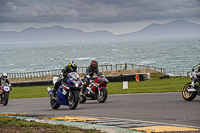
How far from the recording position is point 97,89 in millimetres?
14953

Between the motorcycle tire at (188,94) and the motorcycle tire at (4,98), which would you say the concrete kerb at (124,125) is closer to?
the motorcycle tire at (188,94)

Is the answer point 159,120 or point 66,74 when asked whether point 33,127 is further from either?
point 66,74

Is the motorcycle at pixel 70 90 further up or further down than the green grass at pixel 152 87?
further up

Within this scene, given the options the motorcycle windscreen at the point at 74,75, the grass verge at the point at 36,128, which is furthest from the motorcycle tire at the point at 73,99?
the grass verge at the point at 36,128

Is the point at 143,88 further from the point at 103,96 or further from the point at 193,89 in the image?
the point at 193,89

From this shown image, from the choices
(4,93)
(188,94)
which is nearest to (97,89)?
(188,94)

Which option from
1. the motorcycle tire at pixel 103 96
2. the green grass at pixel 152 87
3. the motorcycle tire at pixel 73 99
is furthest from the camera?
the green grass at pixel 152 87

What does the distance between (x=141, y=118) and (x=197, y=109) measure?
2499mm

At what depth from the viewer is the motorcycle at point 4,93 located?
17922 millimetres

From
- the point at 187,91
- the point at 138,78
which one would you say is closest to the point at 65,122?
the point at 187,91

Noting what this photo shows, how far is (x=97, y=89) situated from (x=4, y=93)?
5.93 m

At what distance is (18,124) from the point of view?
811 centimetres

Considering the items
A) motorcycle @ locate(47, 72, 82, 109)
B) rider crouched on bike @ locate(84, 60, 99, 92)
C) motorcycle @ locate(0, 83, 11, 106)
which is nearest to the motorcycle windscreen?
motorcycle @ locate(47, 72, 82, 109)

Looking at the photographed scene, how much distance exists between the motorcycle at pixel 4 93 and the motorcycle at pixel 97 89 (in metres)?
4.75
